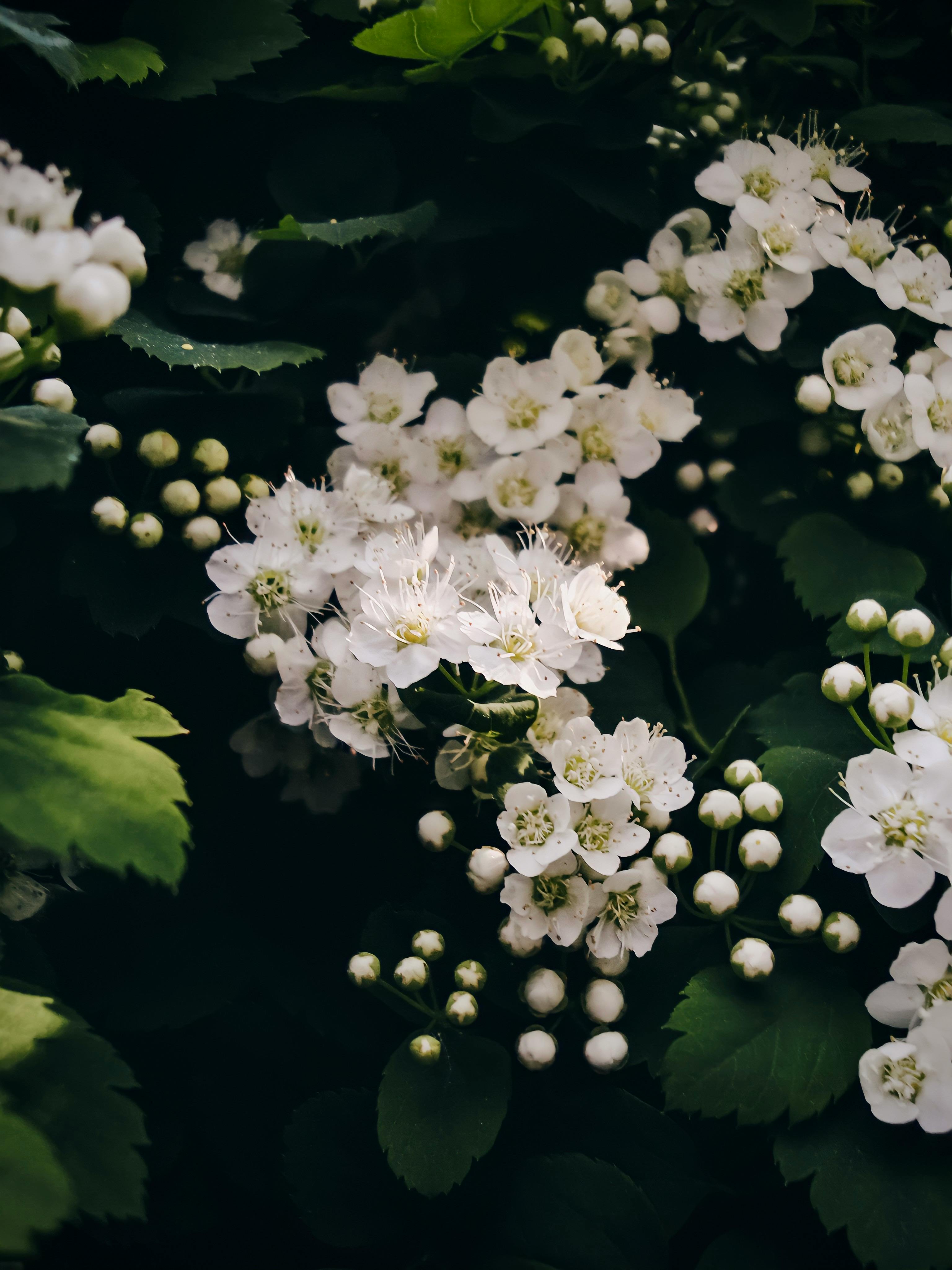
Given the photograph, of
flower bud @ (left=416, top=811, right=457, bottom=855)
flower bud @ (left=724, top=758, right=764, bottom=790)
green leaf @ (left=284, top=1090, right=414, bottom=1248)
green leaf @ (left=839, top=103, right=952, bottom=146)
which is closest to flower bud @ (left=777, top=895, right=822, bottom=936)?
flower bud @ (left=724, top=758, right=764, bottom=790)

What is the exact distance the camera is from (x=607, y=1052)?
90 centimetres

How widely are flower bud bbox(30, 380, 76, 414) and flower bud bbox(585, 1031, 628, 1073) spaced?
82 cm

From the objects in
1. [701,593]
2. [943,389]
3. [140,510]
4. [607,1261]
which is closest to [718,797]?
[701,593]

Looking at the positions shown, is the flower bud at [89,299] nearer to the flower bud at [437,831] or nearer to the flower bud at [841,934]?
the flower bud at [437,831]

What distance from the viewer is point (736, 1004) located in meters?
0.89

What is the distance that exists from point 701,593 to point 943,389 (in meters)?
0.37

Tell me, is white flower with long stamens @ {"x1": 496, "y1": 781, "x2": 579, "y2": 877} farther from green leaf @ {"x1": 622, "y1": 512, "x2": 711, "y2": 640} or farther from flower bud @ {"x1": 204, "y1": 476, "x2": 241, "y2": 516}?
flower bud @ {"x1": 204, "y1": 476, "x2": 241, "y2": 516}

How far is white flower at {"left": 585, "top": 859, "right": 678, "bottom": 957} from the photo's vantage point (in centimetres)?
90

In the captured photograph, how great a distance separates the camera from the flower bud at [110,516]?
3.27 feet

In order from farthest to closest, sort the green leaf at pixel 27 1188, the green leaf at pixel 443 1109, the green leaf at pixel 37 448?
1. the green leaf at pixel 443 1109
2. the green leaf at pixel 37 448
3. the green leaf at pixel 27 1188

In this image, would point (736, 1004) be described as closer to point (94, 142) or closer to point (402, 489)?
point (402, 489)

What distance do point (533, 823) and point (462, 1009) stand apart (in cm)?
20

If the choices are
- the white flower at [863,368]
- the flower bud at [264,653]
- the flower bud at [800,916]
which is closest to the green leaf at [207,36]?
the flower bud at [264,653]

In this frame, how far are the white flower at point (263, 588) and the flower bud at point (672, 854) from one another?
44 cm
